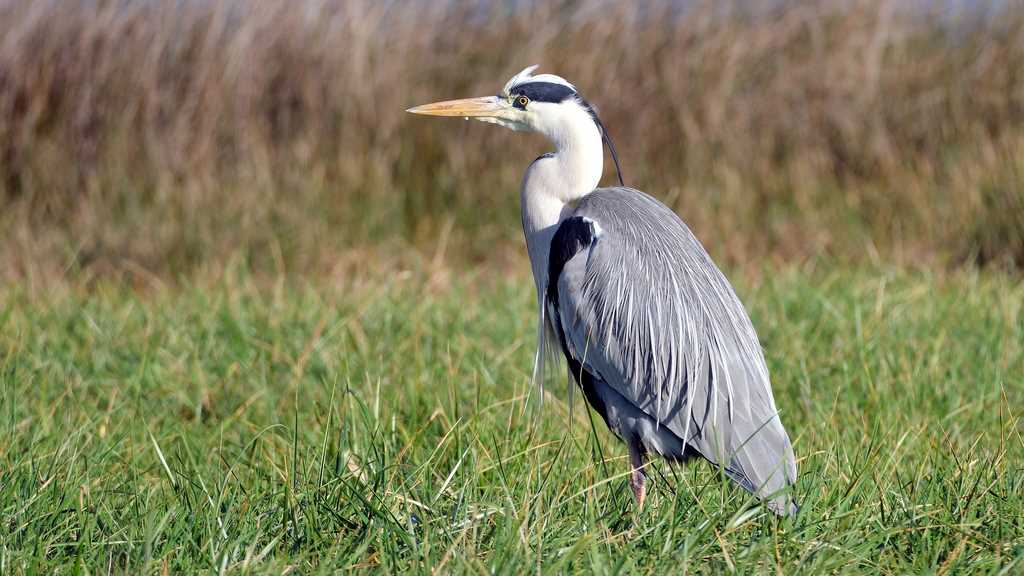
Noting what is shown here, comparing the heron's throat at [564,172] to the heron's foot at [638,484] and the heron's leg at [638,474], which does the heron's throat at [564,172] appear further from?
the heron's foot at [638,484]

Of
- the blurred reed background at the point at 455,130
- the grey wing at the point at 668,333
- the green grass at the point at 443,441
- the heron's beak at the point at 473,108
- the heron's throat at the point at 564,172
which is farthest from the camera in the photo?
the blurred reed background at the point at 455,130

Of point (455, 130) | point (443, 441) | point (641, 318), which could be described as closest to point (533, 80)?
point (641, 318)

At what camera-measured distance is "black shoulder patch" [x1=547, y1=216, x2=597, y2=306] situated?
3359mm

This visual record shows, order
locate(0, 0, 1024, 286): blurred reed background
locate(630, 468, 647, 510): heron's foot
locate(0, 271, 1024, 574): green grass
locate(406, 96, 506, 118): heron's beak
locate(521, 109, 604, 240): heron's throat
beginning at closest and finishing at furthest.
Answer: locate(0, 271, 1024, 574): green grass → locate(630, 468, 647, 510): heron's foot → locate(521, 109, 604, 240): heron's throat → locate(406, 96, 506, 118): heron's beak → locate(0, 0, 1024, 286): blurred reed background

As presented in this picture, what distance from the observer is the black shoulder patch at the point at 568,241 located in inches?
132

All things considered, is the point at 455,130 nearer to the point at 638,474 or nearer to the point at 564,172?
the point at 564,172

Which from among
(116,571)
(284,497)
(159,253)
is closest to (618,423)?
(284,497)

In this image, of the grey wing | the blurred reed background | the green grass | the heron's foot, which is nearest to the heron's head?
the grey wing

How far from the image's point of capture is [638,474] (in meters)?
3.06

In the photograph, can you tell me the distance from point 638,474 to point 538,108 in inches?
45.3

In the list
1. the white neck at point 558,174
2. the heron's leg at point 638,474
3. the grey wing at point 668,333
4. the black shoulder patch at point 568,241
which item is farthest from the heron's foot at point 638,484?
the white neck at point 558,174

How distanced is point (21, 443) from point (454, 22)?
4.95 metres

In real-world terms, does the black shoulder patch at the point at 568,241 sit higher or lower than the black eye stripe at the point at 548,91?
lower

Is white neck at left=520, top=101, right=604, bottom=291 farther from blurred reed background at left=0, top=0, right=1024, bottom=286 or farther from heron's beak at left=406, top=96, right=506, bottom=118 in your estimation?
blurred reed background at left=0, top=0, right=1024, bottom=286
